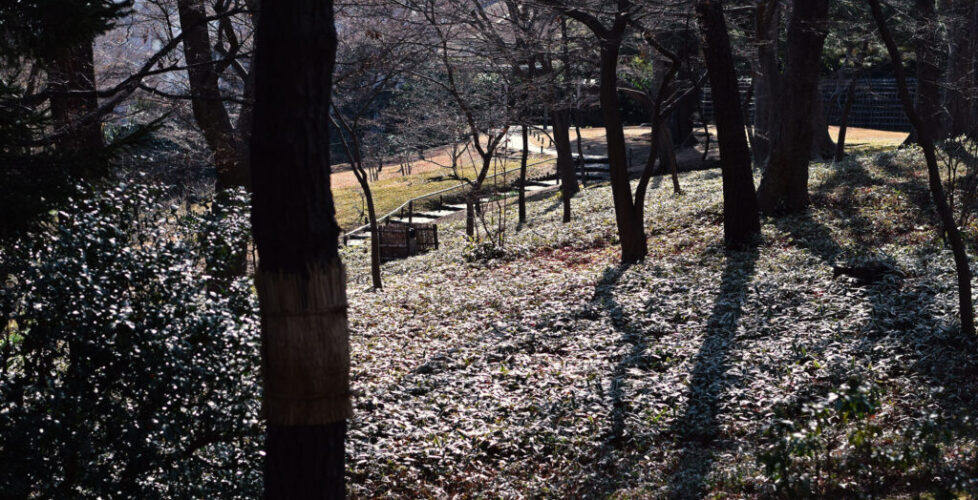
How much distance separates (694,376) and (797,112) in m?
6.88

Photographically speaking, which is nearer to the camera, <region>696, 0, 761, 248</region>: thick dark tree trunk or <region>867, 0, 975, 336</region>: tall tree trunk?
<region>867, 0, 975, 336</region>: tall tree trunk

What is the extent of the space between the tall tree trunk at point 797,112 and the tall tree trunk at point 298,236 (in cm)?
1058

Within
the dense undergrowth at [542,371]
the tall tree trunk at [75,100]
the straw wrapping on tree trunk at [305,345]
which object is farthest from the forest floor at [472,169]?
the straw wrapping on tree trunk at [305,345]

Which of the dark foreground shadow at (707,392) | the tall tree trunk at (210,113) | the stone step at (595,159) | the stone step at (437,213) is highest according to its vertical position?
the tall tree trunk at (210,113)

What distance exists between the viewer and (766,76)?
816 inches

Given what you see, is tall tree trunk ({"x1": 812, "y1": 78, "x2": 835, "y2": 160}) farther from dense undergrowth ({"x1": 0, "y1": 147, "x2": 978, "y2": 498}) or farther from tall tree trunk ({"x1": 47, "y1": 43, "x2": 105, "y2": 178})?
tall tree trunk ({"x1": 47, "y1": 43, "x2": 105, "y2": 178})

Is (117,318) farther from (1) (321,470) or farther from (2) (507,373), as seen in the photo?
(2) (507,373)

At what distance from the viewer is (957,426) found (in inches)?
215

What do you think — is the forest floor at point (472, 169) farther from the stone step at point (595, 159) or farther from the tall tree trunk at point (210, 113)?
the tall tree trunk at point (210, 113)

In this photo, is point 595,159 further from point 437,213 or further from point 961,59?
point 961,59

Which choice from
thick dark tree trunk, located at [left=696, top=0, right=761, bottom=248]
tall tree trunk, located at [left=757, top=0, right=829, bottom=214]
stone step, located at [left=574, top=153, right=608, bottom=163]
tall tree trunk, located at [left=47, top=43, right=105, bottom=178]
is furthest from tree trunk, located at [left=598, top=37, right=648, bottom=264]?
stone step, located at [left=574, top=153, right=608, bottom=163]

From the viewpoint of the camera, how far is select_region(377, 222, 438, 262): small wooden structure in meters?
21.7

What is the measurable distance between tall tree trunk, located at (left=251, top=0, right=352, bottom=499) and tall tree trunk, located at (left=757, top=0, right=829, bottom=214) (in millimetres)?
10579

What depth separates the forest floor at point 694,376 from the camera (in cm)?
547
